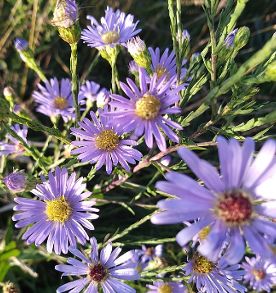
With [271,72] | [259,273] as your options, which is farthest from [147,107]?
[259,273]

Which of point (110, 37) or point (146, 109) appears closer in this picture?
point (146, 109)

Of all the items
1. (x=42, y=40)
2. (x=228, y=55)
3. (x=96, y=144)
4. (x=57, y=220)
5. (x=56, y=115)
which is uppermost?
(x=42, y=40)

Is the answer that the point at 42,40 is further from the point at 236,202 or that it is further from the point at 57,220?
the point at 236,202

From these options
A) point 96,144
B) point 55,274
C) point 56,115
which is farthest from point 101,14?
point 55,274

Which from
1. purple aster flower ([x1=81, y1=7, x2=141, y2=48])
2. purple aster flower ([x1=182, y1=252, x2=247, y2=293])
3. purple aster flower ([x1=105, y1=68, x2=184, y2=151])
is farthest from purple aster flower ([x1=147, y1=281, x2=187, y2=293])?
purple aster flower ([x1=81, y1=7, x2=141, y2=48])

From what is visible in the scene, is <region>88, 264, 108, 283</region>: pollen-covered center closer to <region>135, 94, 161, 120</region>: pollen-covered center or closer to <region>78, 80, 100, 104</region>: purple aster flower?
<region>135, 94, 161, 120</region>: pollen-covered center

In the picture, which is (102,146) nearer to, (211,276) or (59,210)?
(59,210)
